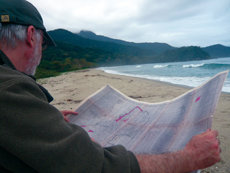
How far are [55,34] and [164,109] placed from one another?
160 m

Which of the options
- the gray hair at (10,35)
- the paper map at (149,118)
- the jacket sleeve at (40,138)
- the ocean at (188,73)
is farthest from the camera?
the ocean at (188,73)

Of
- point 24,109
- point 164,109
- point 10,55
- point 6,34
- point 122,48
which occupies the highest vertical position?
point 122,48

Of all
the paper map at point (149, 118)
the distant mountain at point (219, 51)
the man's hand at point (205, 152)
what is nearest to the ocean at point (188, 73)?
the paper map at point (149, 118)

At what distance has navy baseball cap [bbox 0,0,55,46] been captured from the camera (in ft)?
2.86

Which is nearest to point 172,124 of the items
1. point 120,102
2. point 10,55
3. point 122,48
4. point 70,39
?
point 120,102

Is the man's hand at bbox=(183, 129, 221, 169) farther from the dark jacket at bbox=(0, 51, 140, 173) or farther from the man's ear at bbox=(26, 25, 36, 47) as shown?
the man's ear at bbox=(26, 25, 36, 47)

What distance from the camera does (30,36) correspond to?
963 mm

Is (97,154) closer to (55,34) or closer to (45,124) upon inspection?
(45,124)

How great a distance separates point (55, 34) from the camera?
Result: 14650 cm

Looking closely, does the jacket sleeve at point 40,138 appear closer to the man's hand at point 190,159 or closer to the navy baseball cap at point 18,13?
the man's hand at point 190,159

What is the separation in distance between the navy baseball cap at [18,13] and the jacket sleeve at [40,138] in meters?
0.41

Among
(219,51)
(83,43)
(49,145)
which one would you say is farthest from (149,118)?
(83,43)

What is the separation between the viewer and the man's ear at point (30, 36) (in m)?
0.95

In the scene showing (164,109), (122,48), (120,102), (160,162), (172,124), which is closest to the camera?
(160,162)
